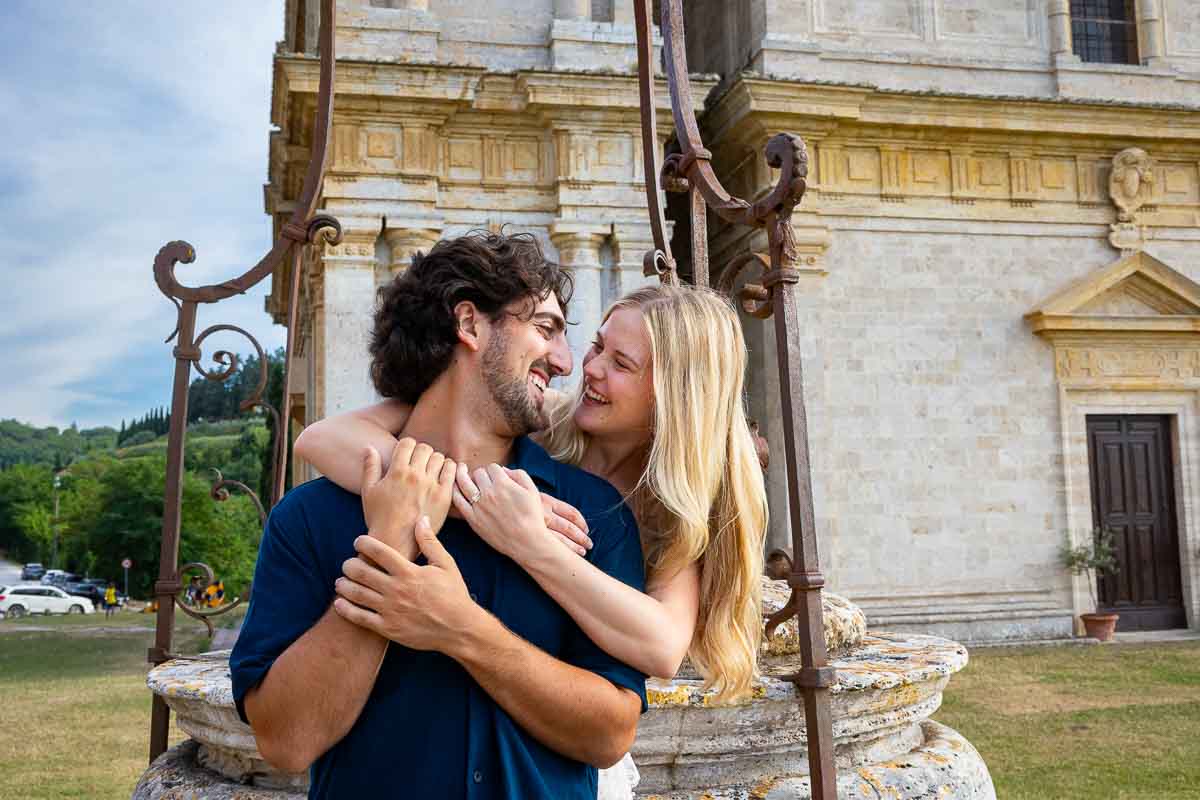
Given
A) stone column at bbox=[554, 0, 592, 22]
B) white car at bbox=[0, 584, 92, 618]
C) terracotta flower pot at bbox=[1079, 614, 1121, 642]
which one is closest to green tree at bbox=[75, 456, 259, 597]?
white car at bbox=[0, 584, 92, 618]

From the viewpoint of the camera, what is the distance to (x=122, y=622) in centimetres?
2814

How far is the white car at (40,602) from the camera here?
40625mm

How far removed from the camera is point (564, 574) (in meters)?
1.69

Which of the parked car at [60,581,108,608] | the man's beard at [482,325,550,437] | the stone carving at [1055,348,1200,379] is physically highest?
the stone carving at [1055,348,1200,379]

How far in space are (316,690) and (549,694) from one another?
35cm

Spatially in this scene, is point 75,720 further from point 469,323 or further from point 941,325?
point 941,325

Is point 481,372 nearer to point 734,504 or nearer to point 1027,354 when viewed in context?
point 734,504

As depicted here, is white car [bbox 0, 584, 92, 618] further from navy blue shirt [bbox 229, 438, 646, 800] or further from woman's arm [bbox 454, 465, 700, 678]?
woman's arm [bbox 454, 465, 700, 678]

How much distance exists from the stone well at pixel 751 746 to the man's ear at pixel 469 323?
127cm

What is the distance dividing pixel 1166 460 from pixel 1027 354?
2.89 meters

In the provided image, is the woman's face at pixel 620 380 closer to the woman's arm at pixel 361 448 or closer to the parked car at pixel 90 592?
the woman's arm at pixel 361 448

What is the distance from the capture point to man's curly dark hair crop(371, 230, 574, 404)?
1.85 metres

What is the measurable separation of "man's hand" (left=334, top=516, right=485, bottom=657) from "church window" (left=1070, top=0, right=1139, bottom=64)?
1745cm

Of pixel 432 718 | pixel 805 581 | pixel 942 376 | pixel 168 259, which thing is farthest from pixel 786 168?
pixel 942 376
